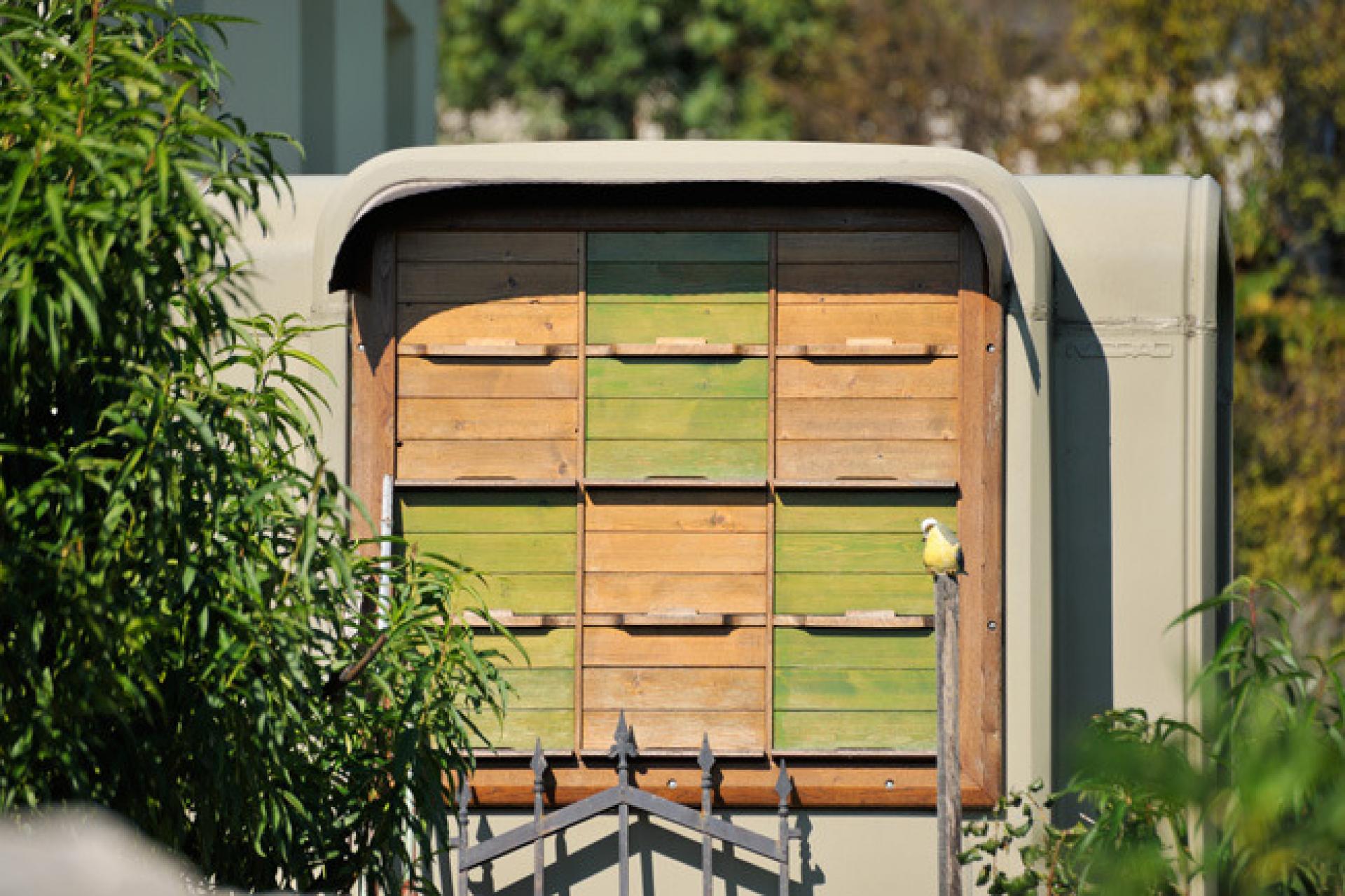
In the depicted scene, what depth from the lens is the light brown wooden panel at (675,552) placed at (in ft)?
21.5

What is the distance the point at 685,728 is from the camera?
A: 21.4ft

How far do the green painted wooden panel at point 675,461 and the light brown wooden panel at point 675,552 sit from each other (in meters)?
0.20

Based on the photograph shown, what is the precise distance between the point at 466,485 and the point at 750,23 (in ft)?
75.2

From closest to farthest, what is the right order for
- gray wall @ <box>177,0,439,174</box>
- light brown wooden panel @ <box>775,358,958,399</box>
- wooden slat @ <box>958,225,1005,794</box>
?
wooden slat @ <box>958,225,1005,794</box>
light brown wooden panel @ <box>775,358,958,399</box>
gray wall @ <box>177,0,439,174</box>

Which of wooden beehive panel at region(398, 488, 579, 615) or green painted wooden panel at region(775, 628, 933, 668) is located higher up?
wooden beehive panel at region(398, 488, 579, 615)

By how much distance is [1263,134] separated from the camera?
1842 cm

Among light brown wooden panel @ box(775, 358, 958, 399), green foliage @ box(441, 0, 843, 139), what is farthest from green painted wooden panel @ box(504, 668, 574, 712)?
green foliage @ box(441, 0, 843, 139)

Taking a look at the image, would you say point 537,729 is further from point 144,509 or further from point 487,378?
point 144,509

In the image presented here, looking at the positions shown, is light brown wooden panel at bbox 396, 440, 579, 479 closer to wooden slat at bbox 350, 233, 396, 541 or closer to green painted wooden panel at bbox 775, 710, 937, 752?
wooden slat at bbox 350, 233, 396, 541

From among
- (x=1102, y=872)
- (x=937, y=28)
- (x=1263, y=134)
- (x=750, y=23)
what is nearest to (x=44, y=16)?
(x=1102, y=872)

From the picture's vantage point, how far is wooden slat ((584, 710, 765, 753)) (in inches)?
257

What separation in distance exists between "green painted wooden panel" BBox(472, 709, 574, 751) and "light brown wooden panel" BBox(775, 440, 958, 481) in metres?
1.10

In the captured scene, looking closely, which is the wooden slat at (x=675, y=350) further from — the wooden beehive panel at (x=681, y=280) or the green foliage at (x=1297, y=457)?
the green foliage at (x=1297, y=457)

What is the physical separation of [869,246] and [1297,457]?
10814 millimetres
